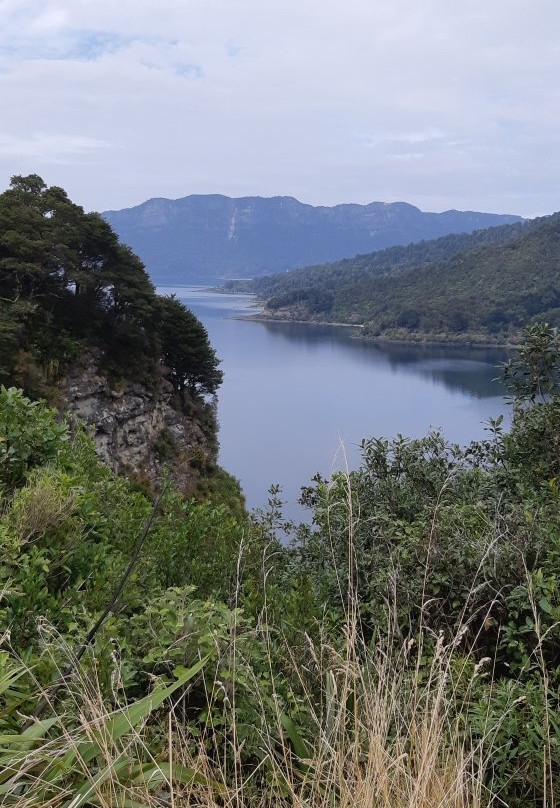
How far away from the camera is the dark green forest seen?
1.33 meters

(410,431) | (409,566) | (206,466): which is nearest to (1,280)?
(206,466)

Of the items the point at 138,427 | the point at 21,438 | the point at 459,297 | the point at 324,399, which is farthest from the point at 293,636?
the point at 459,297

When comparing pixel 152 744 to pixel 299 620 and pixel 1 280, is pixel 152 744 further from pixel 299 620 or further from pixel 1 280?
pixel 1 280

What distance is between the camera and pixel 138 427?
1794 centimetres

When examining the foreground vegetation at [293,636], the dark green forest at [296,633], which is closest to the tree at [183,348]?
the dark green forest at [296,633]

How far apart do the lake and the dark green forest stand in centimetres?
949

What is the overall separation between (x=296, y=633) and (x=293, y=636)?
0.02 metres

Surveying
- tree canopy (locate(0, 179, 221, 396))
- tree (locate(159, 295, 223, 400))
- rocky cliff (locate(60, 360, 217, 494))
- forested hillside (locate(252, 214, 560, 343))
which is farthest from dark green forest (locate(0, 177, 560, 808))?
forested hillside (locate(252, 214, 560, 343))

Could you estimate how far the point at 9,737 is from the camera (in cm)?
124

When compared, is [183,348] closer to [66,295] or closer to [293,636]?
[66,295]

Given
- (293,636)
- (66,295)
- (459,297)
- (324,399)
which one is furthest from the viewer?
(459,297)

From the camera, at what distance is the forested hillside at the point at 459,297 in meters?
65.5

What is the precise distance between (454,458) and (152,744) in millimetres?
3197

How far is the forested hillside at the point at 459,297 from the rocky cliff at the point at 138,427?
39.9 meters
